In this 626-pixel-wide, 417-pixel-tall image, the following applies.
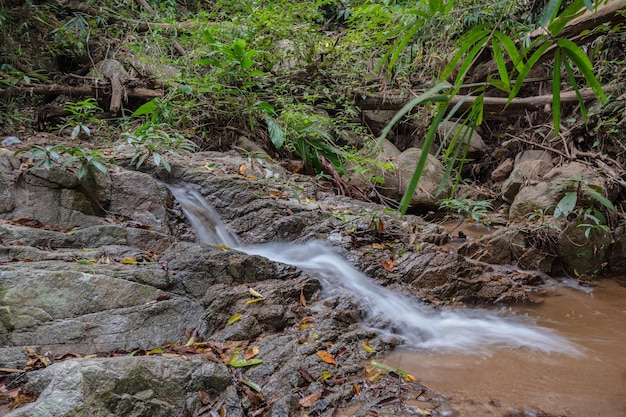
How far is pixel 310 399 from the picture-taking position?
5.77ft

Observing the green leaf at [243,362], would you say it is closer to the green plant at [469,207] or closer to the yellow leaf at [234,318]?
the yellow leaf at [234,318]

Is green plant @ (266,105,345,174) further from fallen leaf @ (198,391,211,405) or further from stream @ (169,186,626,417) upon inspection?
fallen leaf @ (198,391,211,405)

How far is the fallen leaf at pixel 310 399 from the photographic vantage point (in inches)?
68.0

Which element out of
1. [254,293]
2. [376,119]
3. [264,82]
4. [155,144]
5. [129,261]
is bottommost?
[254,293]

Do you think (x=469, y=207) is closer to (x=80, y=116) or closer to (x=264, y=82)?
(x=264, y=82)

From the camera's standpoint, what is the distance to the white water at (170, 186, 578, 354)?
253 centimetres

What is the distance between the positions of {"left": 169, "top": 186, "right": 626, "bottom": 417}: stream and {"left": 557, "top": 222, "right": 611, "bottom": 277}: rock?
0.22 meters

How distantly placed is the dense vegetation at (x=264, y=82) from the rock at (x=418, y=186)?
0.39 metres

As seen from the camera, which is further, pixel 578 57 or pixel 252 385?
pixel 252 385

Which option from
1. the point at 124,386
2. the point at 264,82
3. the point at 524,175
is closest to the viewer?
the point at 124,386

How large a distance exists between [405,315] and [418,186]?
3.15 m

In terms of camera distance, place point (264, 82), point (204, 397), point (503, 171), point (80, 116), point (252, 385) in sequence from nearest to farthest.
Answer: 1. point (204, 397)
2. point (252, 385)
3. point (80, 116)
4. point (264, 82)
5. point (503, 171)

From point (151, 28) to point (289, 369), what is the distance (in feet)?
22.9

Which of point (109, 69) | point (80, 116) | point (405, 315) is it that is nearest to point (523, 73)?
point (405, 315)
